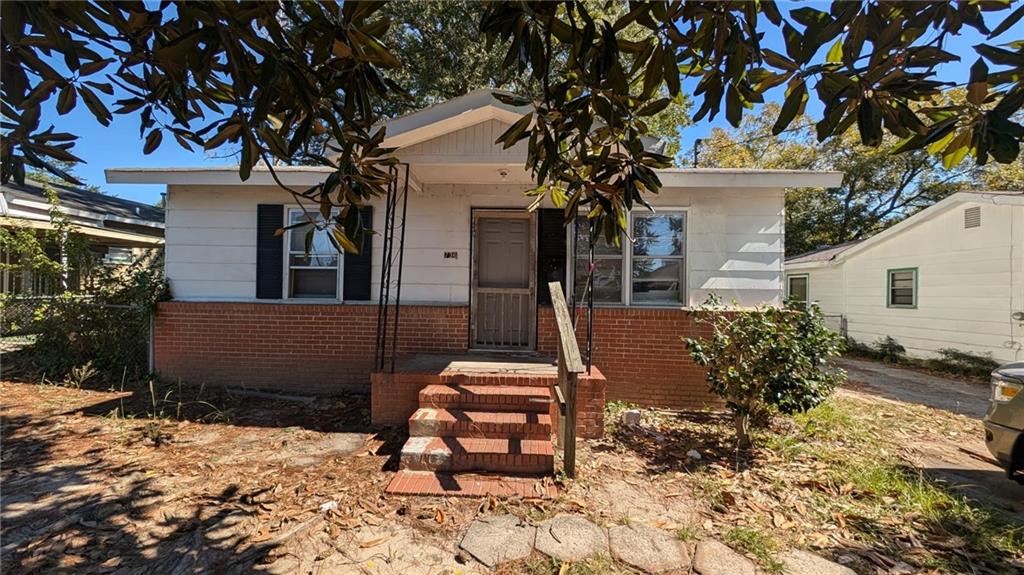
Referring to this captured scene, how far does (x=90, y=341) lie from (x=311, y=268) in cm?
385

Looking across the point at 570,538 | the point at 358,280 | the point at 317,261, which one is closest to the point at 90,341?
the point at 317,261

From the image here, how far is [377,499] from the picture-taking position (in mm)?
3260

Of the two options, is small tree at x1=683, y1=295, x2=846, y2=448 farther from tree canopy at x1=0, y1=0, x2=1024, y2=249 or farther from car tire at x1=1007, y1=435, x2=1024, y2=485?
tree canopy at x1=0, y1=0, x2=1024, y2=249

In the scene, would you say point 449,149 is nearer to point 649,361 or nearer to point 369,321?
point 369,321

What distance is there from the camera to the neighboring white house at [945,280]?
788 cm

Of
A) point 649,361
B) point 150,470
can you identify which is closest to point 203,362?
point 150,470

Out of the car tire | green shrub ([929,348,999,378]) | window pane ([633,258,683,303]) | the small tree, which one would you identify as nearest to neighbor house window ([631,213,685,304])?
window pane ([633,258,683,303])

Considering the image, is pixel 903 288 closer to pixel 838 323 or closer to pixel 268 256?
pixel 838 323

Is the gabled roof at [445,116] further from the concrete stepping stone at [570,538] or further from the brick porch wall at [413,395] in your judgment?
the concrete stepping stone at [570,538]

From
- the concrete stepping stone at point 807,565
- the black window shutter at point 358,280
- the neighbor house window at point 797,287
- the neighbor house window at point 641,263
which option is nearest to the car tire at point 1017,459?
the concrete stepping stone at point 807,565

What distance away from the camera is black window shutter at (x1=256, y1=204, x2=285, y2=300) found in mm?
6082

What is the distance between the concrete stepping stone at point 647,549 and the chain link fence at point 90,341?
6.93 meters

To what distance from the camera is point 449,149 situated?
4816 mm

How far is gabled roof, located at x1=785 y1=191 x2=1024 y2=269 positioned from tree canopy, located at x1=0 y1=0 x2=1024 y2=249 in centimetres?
918
